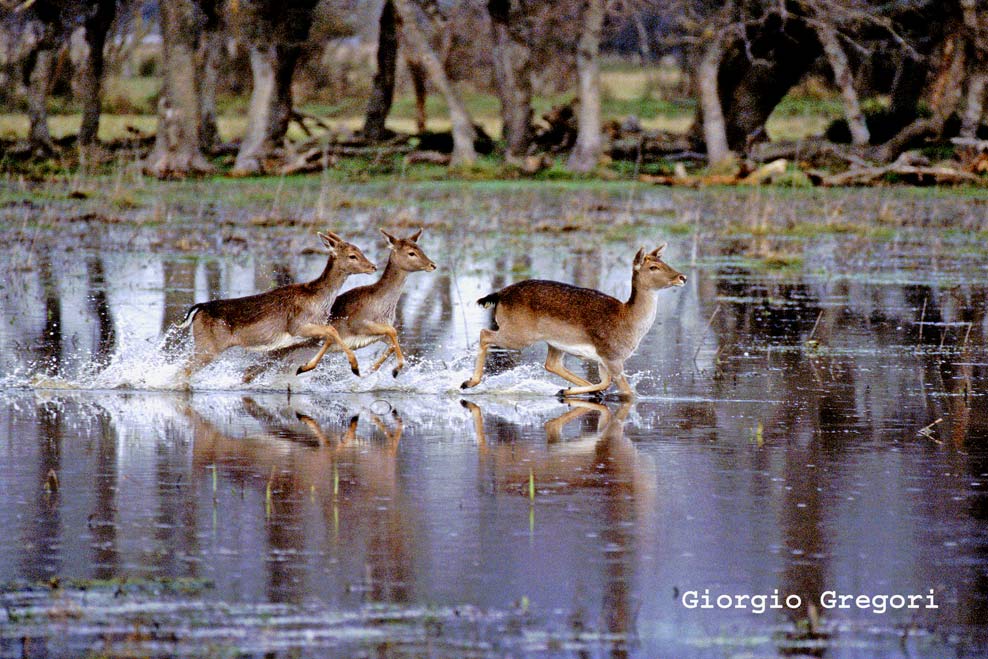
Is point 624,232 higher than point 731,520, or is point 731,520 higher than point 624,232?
point 624,232

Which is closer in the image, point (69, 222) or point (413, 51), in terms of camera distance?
point (69, 222)

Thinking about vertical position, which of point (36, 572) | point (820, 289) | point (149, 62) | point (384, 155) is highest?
point (149, 62)

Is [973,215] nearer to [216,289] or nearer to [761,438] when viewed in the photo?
[216,289]

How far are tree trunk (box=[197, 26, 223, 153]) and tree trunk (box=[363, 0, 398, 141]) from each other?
3.52m

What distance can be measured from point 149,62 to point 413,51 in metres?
44.1

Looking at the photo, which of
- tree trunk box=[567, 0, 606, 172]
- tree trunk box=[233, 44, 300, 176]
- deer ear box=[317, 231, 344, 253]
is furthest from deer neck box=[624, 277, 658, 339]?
tree trunk box=[233, 44, 300, 176]

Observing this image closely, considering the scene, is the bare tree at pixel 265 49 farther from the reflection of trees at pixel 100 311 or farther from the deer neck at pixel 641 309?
the deer neck at pixel 641 309

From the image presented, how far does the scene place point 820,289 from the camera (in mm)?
18672

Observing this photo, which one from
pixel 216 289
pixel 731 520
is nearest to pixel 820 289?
pixel 216 289

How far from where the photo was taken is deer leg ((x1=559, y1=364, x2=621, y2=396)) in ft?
38.8

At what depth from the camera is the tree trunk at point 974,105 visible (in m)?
34.2

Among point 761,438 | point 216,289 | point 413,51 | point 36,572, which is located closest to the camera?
point 36,572

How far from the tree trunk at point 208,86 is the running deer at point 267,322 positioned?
92.8 ft

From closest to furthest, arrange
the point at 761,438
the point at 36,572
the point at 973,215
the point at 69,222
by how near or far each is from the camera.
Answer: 1. the point at 36,572
2. the point at 761,438
3. the point at 69,222
4. the point at 973,215
